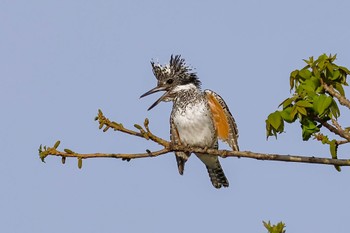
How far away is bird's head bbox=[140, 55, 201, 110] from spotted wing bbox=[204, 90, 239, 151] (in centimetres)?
69

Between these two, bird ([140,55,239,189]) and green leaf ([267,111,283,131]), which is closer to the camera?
green leaf ([267,111,283,131])

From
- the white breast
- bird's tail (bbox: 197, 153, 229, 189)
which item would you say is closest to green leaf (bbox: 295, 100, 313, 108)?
the white breast

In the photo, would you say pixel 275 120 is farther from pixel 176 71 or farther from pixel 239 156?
pixel 176 71

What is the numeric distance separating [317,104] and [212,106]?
706 centimetres

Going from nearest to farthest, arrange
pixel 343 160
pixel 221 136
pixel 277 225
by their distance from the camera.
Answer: pixel 277 225
pixel 343 160
pixel 221 136

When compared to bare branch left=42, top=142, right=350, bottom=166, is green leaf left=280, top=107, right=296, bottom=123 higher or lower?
higher

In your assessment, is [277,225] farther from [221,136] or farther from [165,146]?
[221,136]

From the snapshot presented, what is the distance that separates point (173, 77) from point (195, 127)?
1.10 meters

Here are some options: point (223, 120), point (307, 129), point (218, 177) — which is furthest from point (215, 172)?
point (307, 129)

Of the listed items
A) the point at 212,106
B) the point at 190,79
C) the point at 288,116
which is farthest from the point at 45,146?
the point at 190,79

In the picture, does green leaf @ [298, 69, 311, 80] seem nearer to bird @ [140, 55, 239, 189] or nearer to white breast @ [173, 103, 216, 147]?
bird @ [140, 55, 239, 189]

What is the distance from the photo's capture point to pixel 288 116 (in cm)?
509

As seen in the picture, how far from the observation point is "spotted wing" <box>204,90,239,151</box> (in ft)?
36.1

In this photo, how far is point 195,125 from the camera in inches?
480
